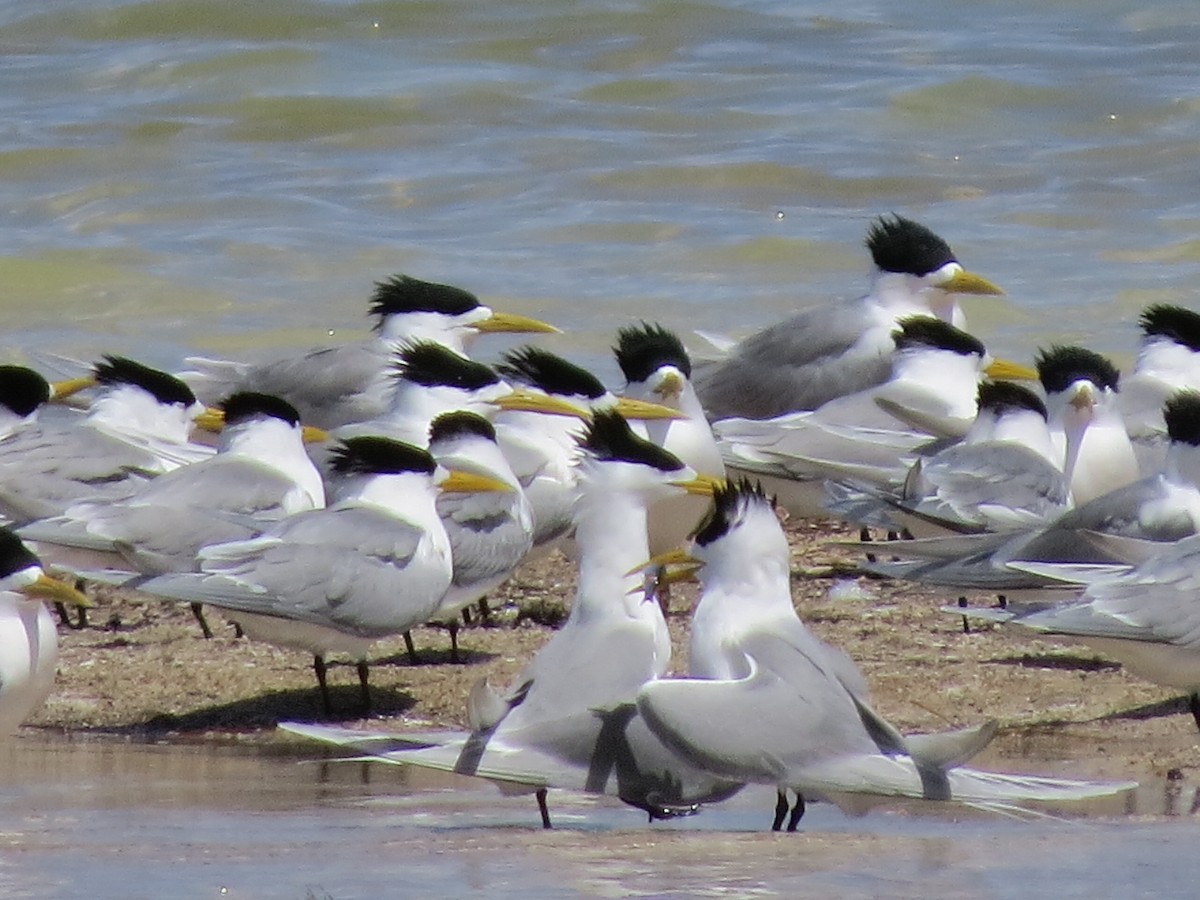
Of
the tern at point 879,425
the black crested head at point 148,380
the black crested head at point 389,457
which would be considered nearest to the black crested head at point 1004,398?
the tern at point 879,425

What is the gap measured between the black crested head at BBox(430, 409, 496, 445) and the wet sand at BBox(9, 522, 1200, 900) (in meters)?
0.55

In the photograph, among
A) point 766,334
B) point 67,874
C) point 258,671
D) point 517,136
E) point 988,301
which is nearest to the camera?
point 67,874

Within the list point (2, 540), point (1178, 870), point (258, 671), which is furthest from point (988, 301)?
point (1178, 870)

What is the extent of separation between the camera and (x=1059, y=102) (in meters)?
14.6

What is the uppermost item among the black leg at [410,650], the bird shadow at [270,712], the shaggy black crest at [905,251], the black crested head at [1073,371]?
the shaggy black crest at [905,251]

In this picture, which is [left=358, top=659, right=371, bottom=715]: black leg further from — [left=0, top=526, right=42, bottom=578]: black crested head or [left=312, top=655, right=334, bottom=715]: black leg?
[left=0, top=526, right=42, bottom=578]: black crested head

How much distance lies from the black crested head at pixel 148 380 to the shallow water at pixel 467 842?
278cm

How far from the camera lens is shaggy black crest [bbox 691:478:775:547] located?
488 centimetres

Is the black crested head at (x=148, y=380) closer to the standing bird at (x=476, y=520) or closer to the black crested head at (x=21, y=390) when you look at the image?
the black crested head at (x=21, y=390)

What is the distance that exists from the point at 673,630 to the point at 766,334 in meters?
2.56

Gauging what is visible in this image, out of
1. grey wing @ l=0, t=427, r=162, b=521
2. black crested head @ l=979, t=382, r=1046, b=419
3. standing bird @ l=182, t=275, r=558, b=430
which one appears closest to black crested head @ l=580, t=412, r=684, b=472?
grey wing @ l=0, t=427, r=162, b=521

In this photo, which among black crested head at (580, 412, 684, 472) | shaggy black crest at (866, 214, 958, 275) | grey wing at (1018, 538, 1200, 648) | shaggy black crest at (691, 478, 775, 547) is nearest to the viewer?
shaggy black crest at (691, 478, 775, 547)

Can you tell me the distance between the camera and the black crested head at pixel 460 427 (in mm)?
6977

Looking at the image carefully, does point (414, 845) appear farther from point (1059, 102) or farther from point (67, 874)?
point (1059, 102)
